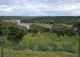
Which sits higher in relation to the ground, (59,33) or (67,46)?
(67,46)

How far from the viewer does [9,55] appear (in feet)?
37.3

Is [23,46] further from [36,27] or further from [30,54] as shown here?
[36,27]

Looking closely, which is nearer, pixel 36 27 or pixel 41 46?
pixel 41 46

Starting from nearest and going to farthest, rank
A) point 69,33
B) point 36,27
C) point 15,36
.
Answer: point 15,36 < point 69,33 < point 36,27

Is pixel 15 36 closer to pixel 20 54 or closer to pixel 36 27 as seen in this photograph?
pixel 36 27

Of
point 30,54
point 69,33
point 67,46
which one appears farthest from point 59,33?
point 30,54

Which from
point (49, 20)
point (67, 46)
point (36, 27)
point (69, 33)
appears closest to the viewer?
point (67, 46)

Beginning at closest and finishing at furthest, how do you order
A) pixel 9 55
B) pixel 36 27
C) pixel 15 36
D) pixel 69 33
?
pixel 9 55
pixel 15 36
pixel 69 33
pixel 36 27

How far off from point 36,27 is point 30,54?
53.9m

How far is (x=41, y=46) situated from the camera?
15820mm

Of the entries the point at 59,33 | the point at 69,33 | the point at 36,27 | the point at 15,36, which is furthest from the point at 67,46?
the point at 36,27

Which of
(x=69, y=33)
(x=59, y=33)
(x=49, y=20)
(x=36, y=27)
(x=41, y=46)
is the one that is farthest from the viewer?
(x=49, y=20)

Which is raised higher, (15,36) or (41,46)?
(41,46)

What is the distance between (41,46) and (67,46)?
260 cm
